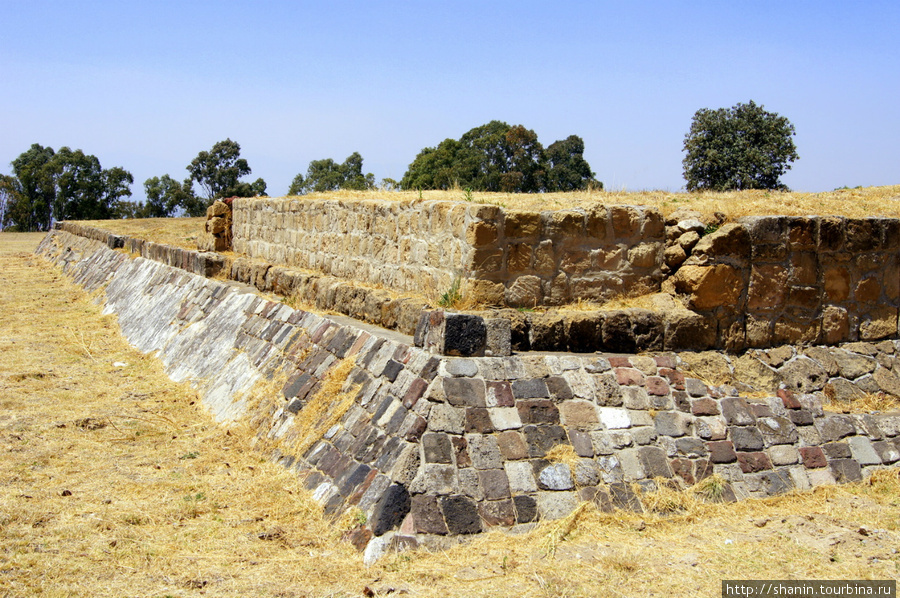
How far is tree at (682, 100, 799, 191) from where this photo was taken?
68.0 feet

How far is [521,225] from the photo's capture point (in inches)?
239

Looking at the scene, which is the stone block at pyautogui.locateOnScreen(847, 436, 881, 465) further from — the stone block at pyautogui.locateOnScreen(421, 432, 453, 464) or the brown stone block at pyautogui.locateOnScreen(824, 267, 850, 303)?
the stone block at pyautogui.locateOnScreen(421, 432, 453, 464)

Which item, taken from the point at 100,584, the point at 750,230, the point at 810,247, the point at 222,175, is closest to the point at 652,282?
the point at 750,230

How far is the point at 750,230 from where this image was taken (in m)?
6.47

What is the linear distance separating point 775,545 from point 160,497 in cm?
400

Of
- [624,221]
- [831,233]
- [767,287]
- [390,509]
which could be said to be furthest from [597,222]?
[390,509]

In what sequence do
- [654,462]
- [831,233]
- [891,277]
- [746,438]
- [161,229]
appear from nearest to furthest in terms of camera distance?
[654,462]
[746,438]
[831,233]
[891,277]
[161,229]

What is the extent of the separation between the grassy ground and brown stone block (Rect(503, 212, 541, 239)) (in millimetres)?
2146

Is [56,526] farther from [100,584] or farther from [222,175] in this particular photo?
[222,175]

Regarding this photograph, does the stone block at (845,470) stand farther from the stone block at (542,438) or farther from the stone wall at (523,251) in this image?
the stone block at (542,438)

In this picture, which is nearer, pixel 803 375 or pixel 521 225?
pixel 521 225

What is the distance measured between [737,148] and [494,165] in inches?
313

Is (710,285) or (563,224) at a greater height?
(563,224)

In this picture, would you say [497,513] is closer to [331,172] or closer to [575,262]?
[575,262]
